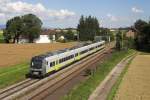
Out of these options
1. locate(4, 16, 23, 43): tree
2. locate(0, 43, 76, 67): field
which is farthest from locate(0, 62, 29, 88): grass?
locate(4, 16, 23, 43): tree

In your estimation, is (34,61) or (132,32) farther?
(132,32)

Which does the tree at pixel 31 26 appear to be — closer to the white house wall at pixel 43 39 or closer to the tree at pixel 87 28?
the white house wall at pixel 43 39

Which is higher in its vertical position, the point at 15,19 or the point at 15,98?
the point at 15,19

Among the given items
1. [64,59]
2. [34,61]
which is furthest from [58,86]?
[64,59]

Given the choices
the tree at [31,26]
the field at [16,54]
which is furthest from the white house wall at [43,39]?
the field at [16,54]

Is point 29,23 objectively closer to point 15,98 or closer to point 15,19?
point 15,19

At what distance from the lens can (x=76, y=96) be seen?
1097 inches

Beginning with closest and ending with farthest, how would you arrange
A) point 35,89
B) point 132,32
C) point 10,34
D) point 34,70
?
point 35,89 < point 34,70 < point 10,34 < point 132,32

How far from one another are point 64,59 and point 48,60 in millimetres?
8388

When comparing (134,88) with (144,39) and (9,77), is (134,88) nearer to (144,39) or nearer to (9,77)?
(9,77)

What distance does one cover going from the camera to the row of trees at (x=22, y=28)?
455 ft

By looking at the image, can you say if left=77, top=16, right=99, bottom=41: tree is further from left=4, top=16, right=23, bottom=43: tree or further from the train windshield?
the train windshield

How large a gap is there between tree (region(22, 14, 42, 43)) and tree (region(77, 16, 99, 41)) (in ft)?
81.8

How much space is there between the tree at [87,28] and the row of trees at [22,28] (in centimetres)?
2522
